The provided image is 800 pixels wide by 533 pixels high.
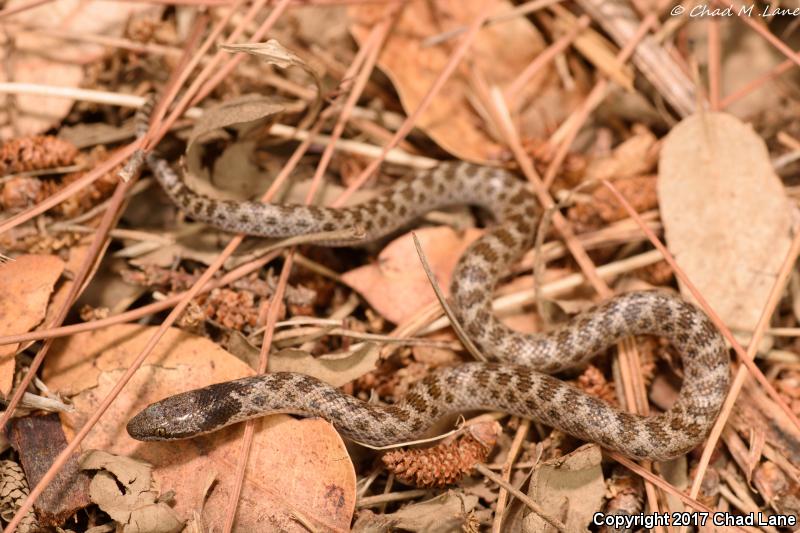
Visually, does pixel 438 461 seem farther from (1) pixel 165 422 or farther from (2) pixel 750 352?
(2) pixel 750 352

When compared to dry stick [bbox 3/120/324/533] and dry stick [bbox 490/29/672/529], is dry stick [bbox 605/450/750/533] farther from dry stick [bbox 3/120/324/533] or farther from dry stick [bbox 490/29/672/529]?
dry stick [bbox 3/120/324/533]

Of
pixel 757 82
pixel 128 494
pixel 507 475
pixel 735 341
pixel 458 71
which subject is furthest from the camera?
pixel 458 71

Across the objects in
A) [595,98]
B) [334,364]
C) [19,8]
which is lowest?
[334,364]

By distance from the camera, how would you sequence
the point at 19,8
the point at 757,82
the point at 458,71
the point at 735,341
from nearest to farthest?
the point at 735,341, the point at 19,8, the point at 757,82, the point at 458,71

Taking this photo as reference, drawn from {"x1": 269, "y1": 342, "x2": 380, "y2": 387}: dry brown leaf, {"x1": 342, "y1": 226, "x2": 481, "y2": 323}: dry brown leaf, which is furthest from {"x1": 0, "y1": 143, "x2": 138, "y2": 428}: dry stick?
{"x1": 342, "y1": 226, "x2": 481, "y2": 323}: dry brown leaf

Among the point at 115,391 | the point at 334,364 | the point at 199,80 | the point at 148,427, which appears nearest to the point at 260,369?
the point at 334,364

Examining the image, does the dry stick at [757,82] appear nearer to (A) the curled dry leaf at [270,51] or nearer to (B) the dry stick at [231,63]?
(A) the curled dry leaf at [270,51]

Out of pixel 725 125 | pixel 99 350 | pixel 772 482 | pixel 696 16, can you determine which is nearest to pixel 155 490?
pixel 99 350
